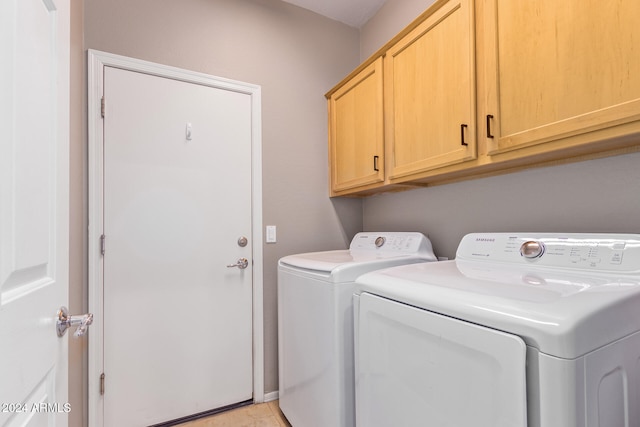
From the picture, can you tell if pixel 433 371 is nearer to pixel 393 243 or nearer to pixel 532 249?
Result: pixel 532 249

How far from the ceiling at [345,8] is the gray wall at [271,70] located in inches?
2.2

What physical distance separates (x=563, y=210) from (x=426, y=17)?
1052 millimetres

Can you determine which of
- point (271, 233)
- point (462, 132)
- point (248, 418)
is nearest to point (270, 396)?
point (248, 418)

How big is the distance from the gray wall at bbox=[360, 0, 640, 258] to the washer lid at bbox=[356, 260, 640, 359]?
1.06ft

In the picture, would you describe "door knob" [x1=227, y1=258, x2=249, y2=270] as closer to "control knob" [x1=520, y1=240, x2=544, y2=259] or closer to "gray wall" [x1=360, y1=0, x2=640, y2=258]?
"gray wall" [x1=360, y1=0, x2=640, y2=258]

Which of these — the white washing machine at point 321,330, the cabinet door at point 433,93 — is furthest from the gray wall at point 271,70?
the cabinet door at point 433,93

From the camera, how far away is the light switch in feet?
6.66

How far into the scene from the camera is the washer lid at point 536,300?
576 mm

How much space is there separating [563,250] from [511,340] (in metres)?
0.60

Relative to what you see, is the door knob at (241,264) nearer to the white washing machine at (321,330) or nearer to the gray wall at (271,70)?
the gray wall at (271,70)

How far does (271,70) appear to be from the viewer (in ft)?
6.87

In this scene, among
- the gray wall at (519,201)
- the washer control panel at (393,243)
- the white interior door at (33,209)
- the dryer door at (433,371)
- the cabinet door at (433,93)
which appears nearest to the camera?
the white interior door at (33,209)

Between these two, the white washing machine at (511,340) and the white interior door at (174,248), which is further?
the white interior door at (174,248)

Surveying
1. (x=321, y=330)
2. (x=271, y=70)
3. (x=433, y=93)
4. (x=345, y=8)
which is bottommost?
(x=321, y=330)
